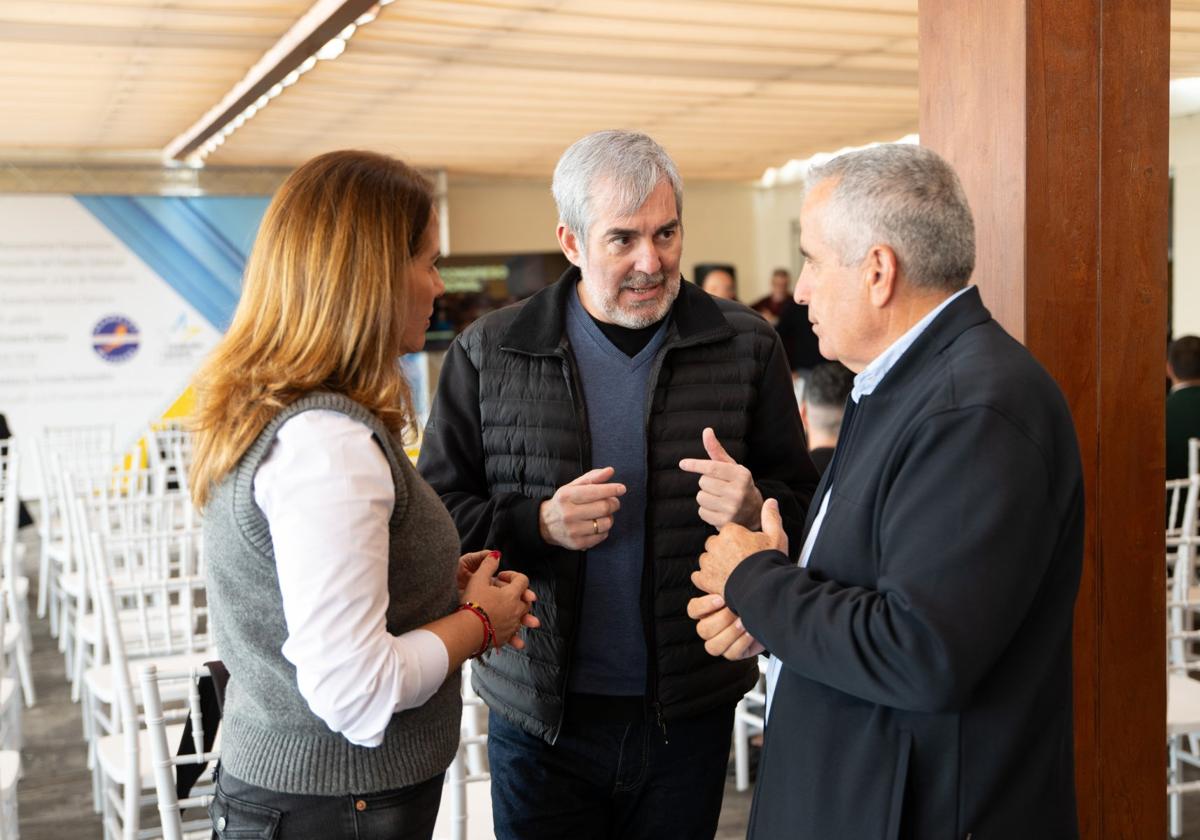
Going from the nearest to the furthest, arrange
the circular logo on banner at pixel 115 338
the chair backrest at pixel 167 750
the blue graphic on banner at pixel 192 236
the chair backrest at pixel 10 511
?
the chair backrest at pixel 167 750
the chair backrest at pixel 10 511
the circular logo on banner at pixel 115 338
the blue graphic on banner at pixel 192 236

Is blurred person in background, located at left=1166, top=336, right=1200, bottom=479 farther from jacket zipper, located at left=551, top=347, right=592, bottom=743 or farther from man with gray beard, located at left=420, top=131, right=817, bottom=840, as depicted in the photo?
jacket zipper, located at left=551, top=347, right=592, bottom=743

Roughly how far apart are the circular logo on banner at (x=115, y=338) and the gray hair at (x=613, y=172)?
9.93 metres

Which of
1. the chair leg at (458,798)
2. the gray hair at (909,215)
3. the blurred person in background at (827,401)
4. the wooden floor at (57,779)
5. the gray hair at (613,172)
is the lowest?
the wooden floor at (57,779)

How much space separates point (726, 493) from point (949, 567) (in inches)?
22.7

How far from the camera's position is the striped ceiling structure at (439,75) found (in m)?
6.03

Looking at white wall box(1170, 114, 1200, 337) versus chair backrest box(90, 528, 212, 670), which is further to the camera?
chair backrest box(90, 528, 212, 670)

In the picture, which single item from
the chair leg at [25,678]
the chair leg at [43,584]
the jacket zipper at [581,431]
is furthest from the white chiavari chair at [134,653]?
the chair leg at [43,584]

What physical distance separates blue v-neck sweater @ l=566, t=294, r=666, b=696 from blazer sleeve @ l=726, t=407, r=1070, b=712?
0.65 m

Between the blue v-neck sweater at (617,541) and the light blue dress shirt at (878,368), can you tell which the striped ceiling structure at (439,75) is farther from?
the light blue dress shirt at (878,368)

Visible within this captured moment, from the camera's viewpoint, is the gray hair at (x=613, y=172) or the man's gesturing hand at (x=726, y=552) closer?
the man's gesturing hand at (x=726, y=552)

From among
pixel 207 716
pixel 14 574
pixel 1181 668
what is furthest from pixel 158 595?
pixel 1181 668

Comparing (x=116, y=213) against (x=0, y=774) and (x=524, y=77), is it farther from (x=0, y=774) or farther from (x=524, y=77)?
(x=0, y=774)

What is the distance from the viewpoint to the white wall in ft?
6.95

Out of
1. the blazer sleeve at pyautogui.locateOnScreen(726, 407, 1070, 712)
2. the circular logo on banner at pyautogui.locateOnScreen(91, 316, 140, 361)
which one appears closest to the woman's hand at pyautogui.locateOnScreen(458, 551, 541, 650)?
the blazer sleeve at pyautogui.locateOnScreen(726, 407, 1070, 712)
